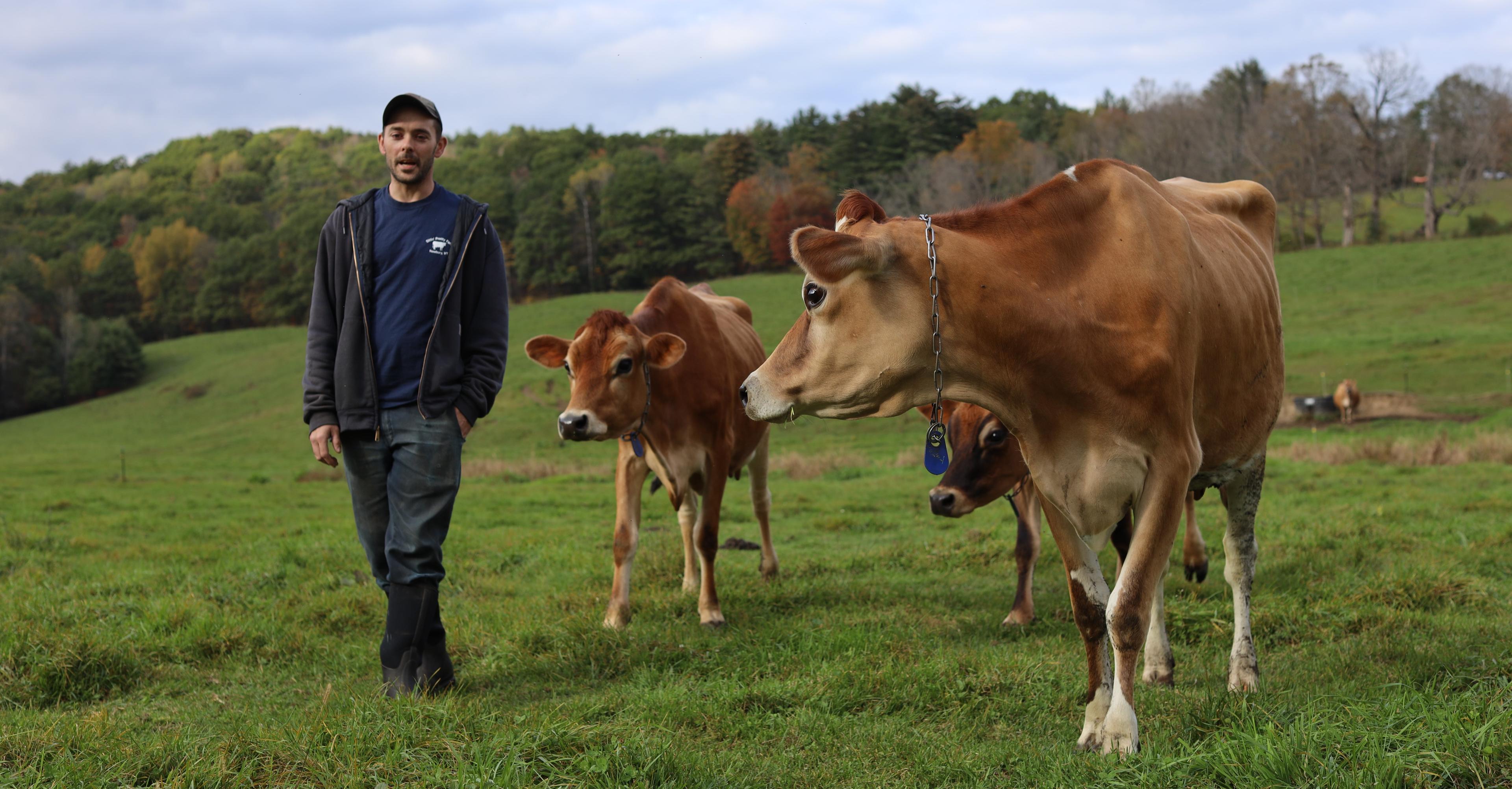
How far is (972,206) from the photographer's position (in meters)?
4.14

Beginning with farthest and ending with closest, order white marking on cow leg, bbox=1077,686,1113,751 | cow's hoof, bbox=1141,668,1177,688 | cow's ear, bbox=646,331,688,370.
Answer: cow's ear, bbox=646,331,688,370, cow's hoof, bbox=1141,668,1177,688, white marking on cow leg, bbox=1077,686,1113,751

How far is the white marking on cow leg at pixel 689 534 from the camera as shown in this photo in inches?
316

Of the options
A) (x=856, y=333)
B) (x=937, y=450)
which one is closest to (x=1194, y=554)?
(x=937, y=450)

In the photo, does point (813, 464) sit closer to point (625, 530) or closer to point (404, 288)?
point (625, 530)

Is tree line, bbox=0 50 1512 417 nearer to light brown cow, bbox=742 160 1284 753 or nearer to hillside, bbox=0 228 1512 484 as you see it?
hillside, bbox=0 228 1512 484

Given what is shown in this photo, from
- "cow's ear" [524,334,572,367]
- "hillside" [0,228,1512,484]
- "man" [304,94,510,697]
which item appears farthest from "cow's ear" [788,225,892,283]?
"hillside" [0,228,1512,484]

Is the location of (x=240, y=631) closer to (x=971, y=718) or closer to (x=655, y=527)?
(x=971, y=718)

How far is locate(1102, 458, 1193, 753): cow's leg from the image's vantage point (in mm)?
3877

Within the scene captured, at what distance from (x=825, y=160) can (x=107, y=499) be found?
201ft

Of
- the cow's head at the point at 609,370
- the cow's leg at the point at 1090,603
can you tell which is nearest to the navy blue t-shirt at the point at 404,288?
the cow's head at the point at 609,370

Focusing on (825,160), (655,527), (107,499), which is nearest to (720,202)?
(825,160)

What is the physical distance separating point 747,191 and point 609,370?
60614 mm

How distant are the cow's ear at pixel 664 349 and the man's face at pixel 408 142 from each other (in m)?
2.24

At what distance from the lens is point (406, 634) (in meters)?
4.97
